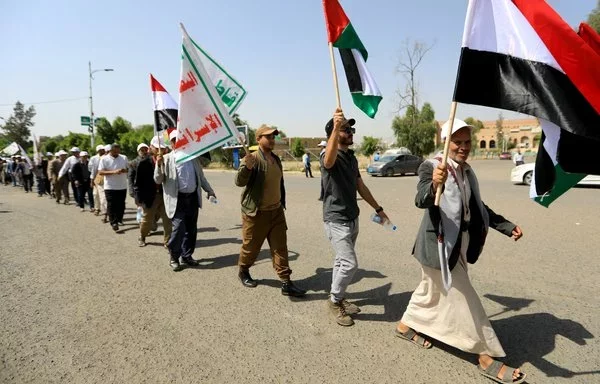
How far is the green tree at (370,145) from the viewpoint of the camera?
57.2m

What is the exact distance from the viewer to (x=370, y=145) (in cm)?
5750

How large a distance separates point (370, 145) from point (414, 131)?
14.6 metres

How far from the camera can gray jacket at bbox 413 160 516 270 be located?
288 cm

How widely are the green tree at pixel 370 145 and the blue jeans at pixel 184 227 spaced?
52815mm

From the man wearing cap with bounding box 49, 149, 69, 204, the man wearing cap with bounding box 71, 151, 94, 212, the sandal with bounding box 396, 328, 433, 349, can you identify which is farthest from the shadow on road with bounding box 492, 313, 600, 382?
the man wearing cap with bounding box 49, 149, 69, 204

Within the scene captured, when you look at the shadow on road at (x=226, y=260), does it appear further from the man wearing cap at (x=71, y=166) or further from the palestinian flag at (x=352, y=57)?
the man wearing cap at (x=71, y=166)

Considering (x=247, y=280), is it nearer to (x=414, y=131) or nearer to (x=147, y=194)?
(x=147, y=194)

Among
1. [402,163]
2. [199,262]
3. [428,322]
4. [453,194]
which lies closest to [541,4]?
[453,194]

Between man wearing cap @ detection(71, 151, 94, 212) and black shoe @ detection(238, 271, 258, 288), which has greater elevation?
man wearing cap @ detection(71, 151, 94, 212)

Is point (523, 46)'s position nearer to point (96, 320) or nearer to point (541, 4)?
point (541, 4)

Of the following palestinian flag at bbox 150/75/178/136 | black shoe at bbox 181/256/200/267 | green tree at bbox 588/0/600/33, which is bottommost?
black shoe at bbox 181/256/200/267

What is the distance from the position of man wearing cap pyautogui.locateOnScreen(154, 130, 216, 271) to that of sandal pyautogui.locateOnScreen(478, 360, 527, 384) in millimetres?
4076

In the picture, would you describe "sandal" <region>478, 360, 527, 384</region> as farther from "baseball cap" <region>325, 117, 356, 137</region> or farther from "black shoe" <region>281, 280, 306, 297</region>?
"baseball cap" <region>325, 117, 356, 137</region>

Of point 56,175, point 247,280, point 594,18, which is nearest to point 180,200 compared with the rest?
point 247,280
